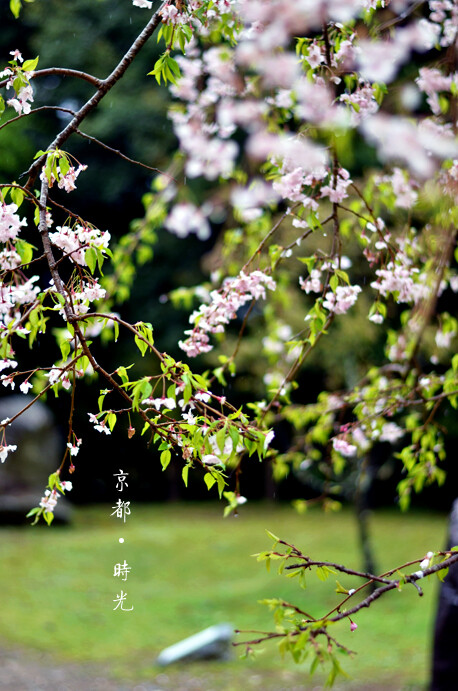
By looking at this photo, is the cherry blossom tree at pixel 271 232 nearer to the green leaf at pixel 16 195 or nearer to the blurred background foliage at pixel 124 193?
the green leaf at pixel 16 195

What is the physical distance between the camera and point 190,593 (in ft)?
24.9

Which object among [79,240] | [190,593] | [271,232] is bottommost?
[190,593]

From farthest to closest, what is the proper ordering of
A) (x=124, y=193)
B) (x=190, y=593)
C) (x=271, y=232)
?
(x=124, y=193)
(x=190, y=593)
(x=271, y=232)

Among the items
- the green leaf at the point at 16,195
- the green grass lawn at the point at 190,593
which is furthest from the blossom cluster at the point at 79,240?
the green grass lawn at the point at 190,593

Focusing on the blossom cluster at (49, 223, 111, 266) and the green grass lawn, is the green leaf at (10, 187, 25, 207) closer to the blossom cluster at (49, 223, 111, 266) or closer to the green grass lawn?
the blossom cluster at (49, 223, 111, 266)

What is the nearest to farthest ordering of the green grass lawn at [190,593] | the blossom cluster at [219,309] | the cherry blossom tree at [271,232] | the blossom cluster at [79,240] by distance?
the cherry blossom tree at [271,232] < the blossom cluster at [79,240] < the blossom cluster at [219,309] < the green grass lawn at [190,593]

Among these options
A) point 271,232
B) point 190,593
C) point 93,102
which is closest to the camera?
point 93,102

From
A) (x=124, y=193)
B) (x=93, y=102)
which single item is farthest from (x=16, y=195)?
(x=124, y=193)

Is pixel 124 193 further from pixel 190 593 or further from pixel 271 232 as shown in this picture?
pixel 271 232

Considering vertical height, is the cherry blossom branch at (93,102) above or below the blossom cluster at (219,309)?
above

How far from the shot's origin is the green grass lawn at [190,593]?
546 centimetres

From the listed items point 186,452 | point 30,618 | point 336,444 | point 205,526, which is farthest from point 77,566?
point 186,452

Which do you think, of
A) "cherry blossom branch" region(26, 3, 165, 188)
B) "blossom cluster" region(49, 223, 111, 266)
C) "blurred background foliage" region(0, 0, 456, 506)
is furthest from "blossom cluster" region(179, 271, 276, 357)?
"blurred background foliage" region(0, 0, 456, 506)

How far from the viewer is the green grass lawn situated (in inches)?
215
